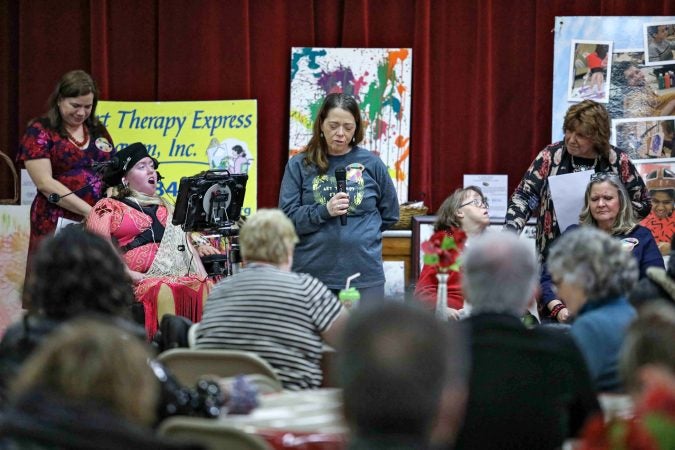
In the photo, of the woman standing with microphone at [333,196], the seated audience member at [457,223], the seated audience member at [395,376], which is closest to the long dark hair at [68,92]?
the woman standing with microphone at [333,196]

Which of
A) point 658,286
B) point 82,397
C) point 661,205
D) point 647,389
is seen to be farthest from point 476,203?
point 82,397

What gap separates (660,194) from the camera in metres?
6.79

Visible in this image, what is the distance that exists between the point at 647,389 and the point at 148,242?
12.1ft

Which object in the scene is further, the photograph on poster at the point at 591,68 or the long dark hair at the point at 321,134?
the photograph on poster at the point at 591,68

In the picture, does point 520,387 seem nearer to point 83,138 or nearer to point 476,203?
point 476,203

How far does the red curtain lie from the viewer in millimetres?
7098

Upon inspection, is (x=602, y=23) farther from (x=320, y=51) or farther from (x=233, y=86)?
(x=233, y=86)

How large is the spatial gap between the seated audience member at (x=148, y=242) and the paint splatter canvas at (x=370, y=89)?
1849mm

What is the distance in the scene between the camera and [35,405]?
1785mm

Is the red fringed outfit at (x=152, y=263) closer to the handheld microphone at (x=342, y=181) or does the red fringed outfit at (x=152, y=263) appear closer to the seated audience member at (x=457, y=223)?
the handheld microphone at (x=342, y=181)

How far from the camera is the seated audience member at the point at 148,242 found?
204 inches

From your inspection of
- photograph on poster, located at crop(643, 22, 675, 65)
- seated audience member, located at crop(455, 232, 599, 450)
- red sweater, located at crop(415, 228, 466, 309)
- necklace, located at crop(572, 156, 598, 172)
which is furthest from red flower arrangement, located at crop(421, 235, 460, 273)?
photograph on poster, located at crop(643, 22, 675, 65)

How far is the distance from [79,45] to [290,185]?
2948 millimetres

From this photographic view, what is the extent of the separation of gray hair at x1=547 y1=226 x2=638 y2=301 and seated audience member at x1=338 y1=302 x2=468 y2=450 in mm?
1289
